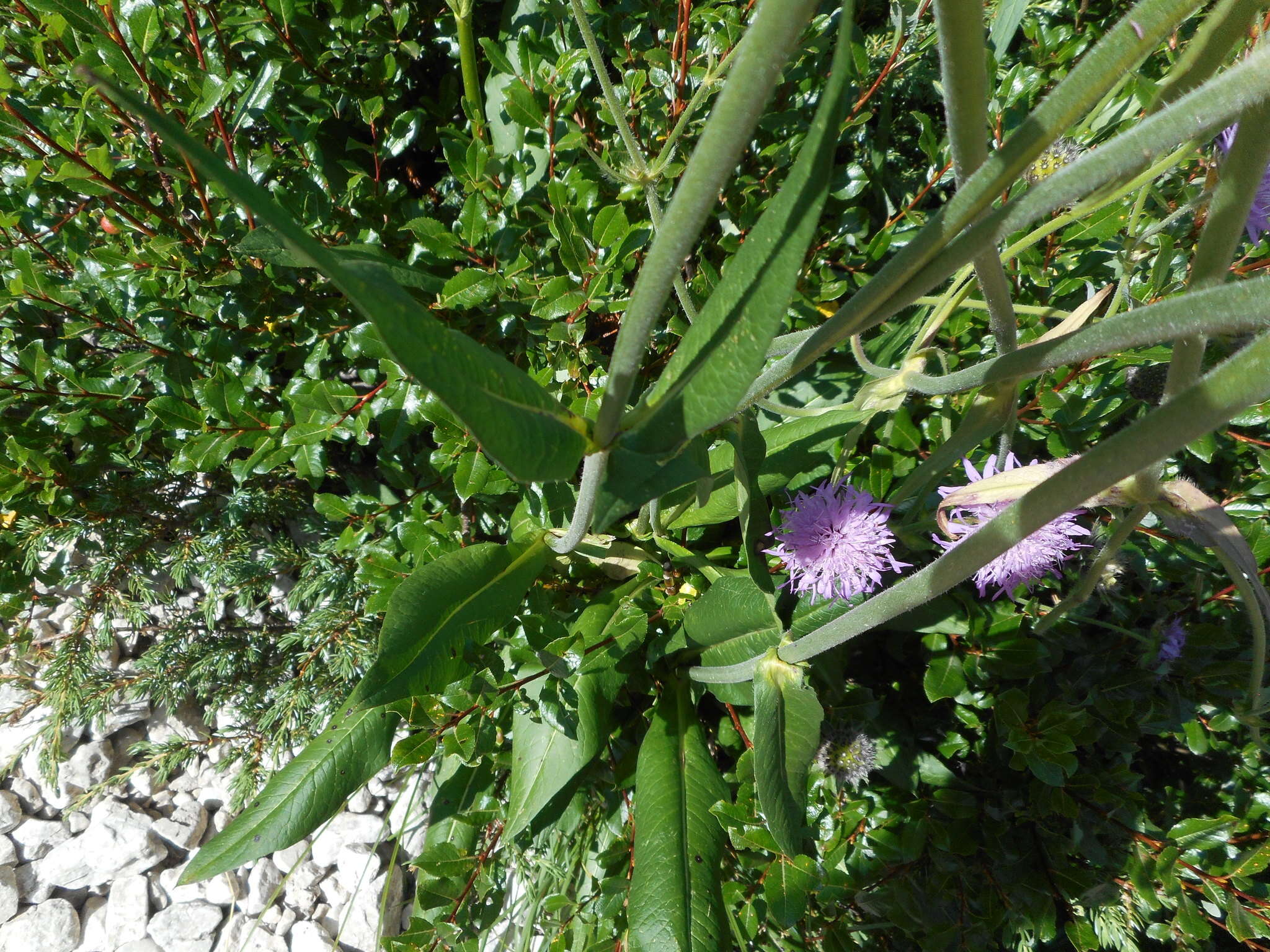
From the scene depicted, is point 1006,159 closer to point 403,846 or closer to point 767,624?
point 767,624

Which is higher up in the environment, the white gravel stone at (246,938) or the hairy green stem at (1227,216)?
the hairy green stem at (1227,216)

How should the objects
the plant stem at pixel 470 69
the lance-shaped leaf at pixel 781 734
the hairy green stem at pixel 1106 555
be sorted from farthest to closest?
1. the plant stem at pixel 470 69
2. the lance-shaped leaf at pixel 781 734
3. the hairy green stem at pixel 1106 555

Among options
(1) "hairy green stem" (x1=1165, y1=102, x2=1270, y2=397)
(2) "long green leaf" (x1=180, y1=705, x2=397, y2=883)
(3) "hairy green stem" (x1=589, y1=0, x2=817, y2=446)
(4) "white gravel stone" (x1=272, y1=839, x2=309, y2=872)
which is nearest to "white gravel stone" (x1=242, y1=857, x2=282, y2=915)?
(4) "white gravel stone" (x1=272, y1=839, x2=309, y2=872)

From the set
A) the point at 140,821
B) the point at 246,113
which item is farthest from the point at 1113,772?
the point at 140,821

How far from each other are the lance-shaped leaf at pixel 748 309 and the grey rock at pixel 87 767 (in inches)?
64.6

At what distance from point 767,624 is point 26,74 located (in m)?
1.27

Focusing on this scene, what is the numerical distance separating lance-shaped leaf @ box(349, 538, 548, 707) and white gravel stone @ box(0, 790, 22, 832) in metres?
1.32

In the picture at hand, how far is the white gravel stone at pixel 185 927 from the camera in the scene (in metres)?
1.47

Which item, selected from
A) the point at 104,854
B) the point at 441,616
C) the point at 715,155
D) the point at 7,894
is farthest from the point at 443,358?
the point at 7,894

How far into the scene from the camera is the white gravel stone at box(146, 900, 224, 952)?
1.47 m

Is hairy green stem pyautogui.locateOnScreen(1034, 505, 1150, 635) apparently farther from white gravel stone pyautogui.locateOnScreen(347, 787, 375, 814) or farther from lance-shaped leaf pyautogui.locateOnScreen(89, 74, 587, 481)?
white gravel stone pyautogui.locateOnScreen(347, 787, 375, 814)

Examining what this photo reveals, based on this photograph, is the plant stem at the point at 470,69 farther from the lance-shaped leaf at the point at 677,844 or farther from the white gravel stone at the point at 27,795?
the white gravel stone at the point at 27,795

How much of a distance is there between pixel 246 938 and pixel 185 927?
0.12 m

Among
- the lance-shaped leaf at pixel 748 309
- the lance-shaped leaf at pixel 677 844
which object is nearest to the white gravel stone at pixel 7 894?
the lance-shaped leaf at pixel 677 844
